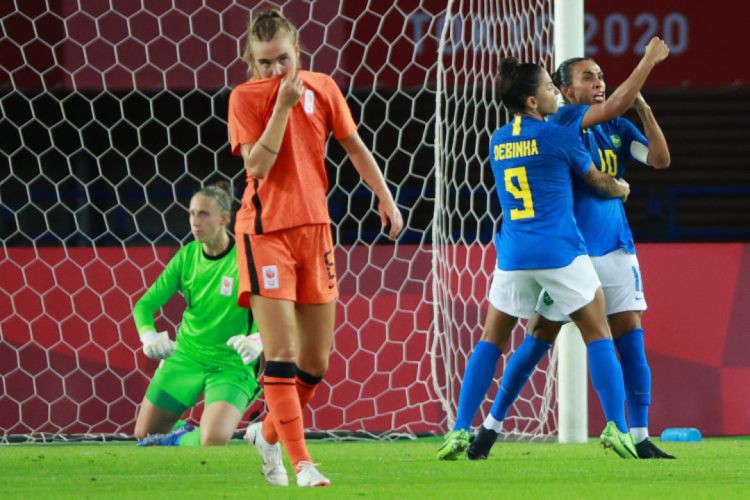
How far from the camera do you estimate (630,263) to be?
5.44m

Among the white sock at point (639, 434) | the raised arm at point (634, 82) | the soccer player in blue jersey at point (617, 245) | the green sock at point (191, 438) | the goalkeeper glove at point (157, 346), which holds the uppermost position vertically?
the raised arm at point (634, 82)

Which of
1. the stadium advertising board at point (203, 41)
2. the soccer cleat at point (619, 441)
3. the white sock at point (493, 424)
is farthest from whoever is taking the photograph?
the stadium advertising board at point (203, 41)

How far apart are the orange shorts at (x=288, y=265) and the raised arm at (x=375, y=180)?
0.19 metres

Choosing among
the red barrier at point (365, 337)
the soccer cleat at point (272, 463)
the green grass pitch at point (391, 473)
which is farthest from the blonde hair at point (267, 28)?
the red barrier at point (365, 337)

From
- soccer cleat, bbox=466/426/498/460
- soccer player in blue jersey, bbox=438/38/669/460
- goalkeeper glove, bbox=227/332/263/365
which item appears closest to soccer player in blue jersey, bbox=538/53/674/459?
soccer player in blue jersey, bbox=438/38/669/460

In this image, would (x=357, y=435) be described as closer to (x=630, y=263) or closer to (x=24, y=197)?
(x=630, y=263)

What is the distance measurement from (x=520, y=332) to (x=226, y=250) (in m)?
1.59

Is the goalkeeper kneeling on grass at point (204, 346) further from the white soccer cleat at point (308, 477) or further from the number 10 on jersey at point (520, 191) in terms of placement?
the white soccer cleat at point (308, 477)

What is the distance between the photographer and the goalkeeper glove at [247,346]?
19.2 ft

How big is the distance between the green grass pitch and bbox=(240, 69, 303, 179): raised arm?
91cm

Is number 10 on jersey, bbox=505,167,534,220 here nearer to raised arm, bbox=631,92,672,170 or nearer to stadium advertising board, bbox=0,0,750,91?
raised arm, bbox=631,92,672,170

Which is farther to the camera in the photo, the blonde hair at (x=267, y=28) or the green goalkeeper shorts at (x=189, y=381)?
the green goalkeeper shorts at (x=189, y=381)

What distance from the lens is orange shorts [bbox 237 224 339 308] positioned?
4094mm

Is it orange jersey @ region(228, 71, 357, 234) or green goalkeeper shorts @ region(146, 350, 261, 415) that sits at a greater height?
orange jersey @ region(228, 71, 357, 234)
